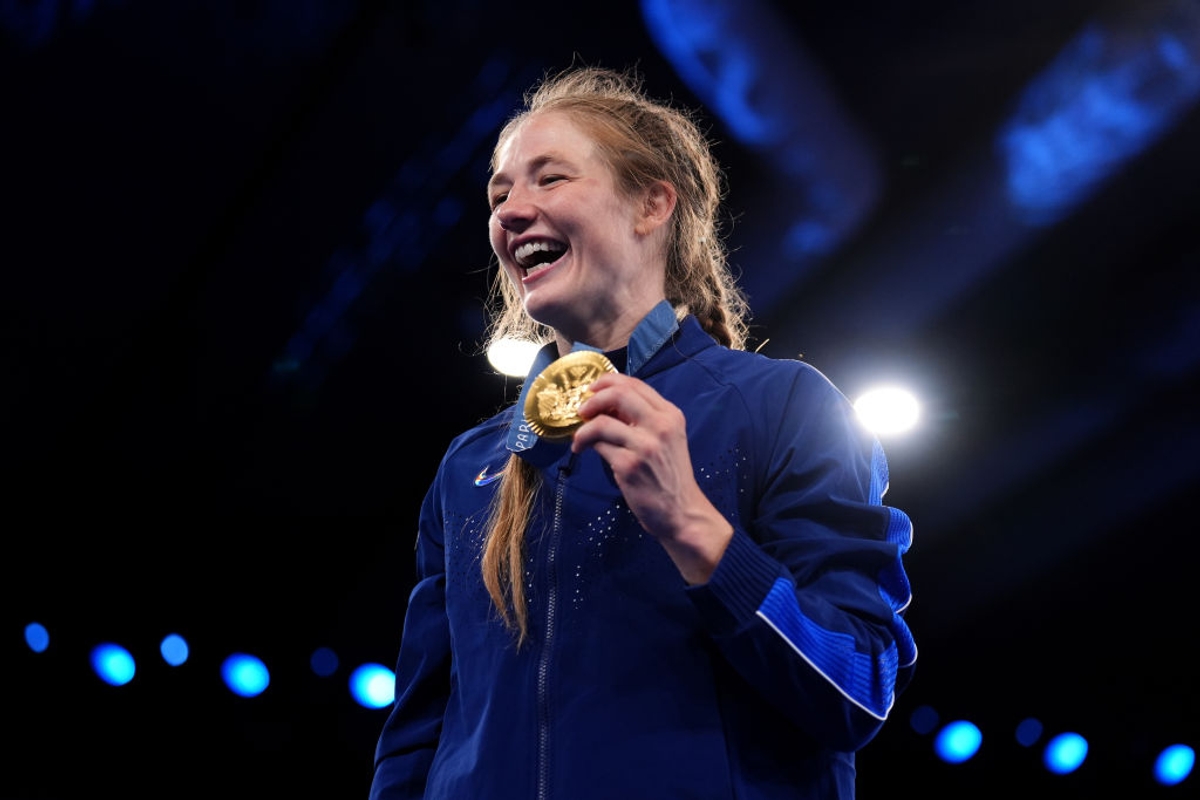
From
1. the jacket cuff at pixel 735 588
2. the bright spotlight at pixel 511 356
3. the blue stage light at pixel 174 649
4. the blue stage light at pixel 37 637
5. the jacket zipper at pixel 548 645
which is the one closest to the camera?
the jacket cuff at pixel 735 588

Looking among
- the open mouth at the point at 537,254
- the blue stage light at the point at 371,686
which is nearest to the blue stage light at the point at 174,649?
the blue stage light at the point at 371,686

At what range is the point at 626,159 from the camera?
1.94m

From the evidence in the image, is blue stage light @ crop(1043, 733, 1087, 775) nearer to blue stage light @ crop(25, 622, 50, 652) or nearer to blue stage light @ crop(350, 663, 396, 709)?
blue stage light @ crop(350, 663, 396, 709)

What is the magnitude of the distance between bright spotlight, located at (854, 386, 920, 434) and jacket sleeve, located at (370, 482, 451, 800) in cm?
340

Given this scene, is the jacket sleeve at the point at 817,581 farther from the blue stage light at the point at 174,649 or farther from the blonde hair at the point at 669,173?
the blue stage light at the point at 174,649

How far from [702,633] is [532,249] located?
2.50 ft

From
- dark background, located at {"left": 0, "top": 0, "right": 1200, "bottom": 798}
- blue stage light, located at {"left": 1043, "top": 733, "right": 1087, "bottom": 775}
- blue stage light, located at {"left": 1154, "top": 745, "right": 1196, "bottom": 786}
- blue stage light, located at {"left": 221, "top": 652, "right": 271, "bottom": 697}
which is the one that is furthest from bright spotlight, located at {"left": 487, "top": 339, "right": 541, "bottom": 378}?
blue stage light, located at {"left": 1154, "top": 745, "right": 1196, "bottom": 786}

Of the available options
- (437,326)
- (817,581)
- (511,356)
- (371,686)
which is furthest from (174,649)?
(817,581)

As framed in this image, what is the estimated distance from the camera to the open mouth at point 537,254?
1807 mm

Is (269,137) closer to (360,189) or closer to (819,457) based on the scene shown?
(360,189)

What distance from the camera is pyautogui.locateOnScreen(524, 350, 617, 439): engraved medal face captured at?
137 centimetres

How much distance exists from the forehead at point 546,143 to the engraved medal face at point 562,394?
580mm

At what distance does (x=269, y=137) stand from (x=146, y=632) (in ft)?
8.15

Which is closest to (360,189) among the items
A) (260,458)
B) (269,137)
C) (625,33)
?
(269,137)
